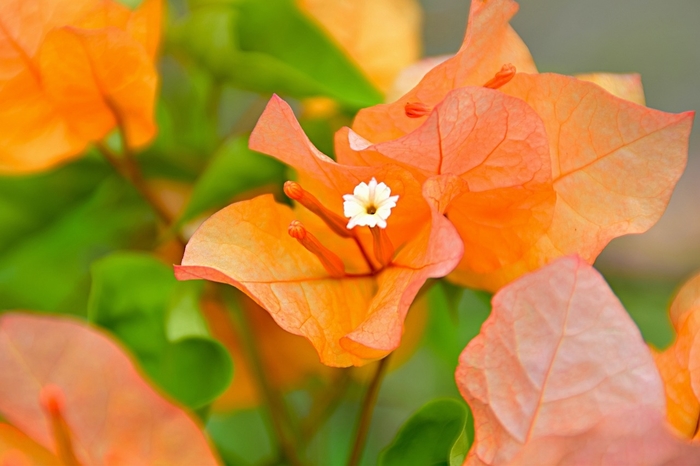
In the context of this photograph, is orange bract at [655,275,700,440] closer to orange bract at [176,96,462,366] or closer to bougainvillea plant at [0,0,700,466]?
bougainvillea plant at [0,0,700,466]

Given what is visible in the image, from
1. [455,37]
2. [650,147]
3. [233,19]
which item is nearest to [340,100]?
[233,19]

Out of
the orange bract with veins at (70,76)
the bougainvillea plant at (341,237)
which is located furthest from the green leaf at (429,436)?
the orange bract with veins at (70,76)

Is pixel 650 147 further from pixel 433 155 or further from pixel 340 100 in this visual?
pixel 340 100

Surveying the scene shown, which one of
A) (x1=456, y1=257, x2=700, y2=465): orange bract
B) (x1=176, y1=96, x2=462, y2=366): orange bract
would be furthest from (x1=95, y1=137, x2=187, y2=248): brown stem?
(x1=456, y1=257, x2=700, y2=465): orange bract

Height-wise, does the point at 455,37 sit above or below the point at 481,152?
below

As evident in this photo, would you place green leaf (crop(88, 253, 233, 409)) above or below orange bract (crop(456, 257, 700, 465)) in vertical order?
below

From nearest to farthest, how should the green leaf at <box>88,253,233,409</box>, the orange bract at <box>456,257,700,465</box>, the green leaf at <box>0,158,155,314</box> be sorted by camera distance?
the orange bract at <box>456,257,700,465</box> < the green leaf at <box>88,253,233,409</box> < the green leaf at <box>0,158,155,314</box>

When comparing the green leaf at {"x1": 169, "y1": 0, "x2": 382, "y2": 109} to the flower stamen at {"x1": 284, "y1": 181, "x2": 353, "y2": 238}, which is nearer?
the flower stamen at {"x1": 284, "y1": 181, "x2": 353, "y2": 238}
